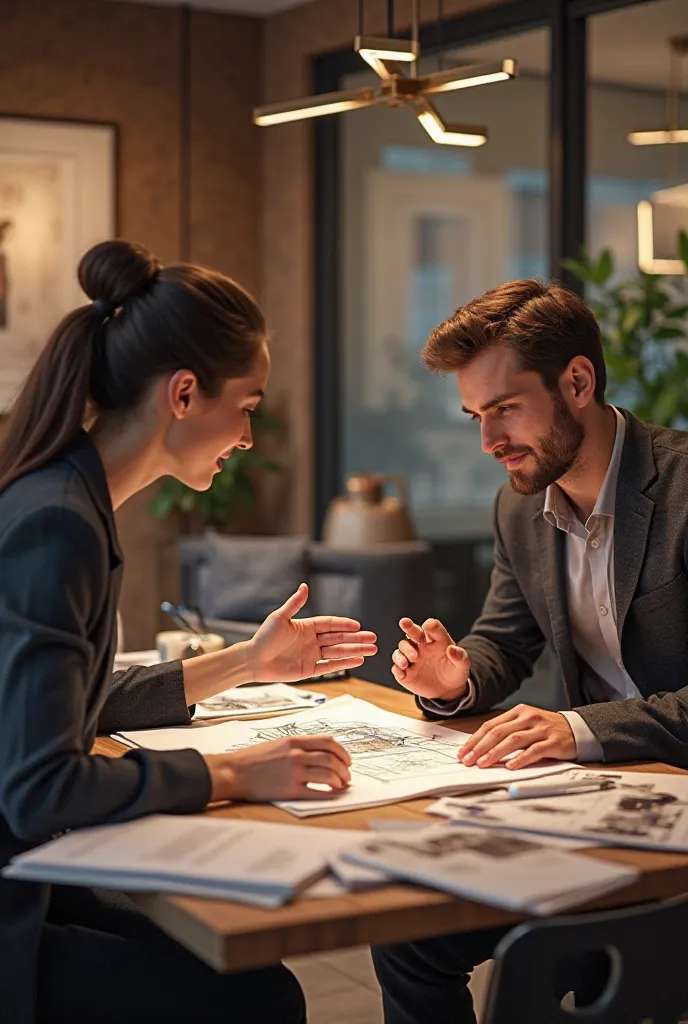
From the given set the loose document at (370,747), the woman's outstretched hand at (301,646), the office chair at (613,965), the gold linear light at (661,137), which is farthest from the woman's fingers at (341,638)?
the gold linear light at (661,137)

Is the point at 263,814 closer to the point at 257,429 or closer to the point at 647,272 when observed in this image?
the point at 647,272

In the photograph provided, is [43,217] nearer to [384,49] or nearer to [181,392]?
Answer: [384,49]

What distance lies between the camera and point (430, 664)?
86.4 inches

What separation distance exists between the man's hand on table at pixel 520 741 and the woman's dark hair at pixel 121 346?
1.90 feet

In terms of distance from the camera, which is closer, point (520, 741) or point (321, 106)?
point (520, 741)

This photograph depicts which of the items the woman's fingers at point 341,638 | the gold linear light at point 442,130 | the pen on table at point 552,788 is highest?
the gold linear light at point 442,130

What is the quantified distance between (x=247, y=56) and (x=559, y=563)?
151 inches

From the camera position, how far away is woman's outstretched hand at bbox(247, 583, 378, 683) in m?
2.17

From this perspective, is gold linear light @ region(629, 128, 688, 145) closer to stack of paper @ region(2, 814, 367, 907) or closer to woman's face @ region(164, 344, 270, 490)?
woman's face @ region(164, 344, 270, 490)

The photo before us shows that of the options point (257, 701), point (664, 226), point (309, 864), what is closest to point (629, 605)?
point (257, 701)

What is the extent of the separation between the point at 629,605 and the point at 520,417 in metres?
0.34

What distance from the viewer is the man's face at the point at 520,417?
2.31 metres

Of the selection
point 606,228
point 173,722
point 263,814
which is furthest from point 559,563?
point 606,228

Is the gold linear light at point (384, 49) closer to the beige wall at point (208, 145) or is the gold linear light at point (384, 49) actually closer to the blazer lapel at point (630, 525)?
the blazer lapel at point (630, 525)
